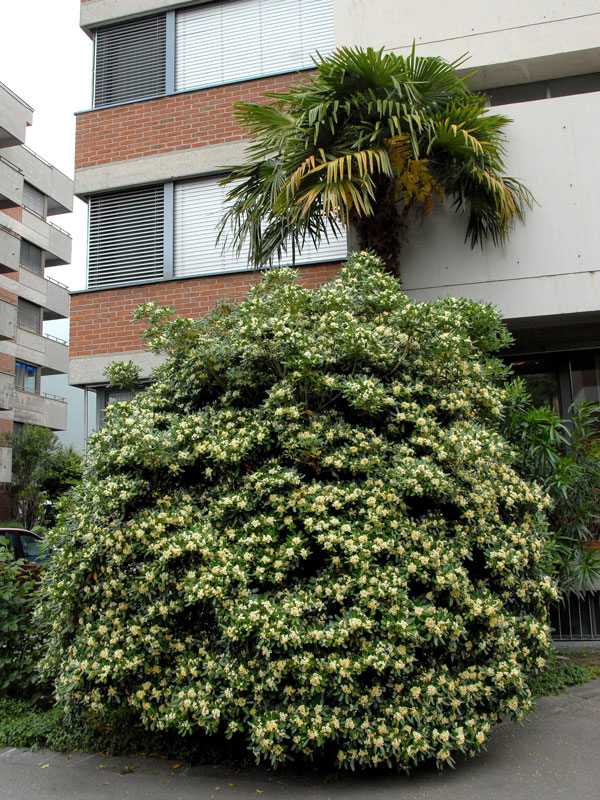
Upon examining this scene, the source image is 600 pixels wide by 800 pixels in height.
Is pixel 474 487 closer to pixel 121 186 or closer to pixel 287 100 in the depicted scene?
pixel 287 100

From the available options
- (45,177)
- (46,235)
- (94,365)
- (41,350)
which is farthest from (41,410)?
(94,365)

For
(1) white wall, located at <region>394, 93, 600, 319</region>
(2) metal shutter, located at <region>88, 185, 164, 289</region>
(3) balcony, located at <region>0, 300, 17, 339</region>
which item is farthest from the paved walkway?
(3) balcony, located at <region>0, 300, 17, 339</region>

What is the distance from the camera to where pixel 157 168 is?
10273 millimetres

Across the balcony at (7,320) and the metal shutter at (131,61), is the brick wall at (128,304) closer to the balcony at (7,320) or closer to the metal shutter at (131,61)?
the metal shutter at (131,61)

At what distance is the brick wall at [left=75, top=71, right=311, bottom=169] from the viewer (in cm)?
1007

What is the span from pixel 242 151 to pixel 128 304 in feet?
9.05

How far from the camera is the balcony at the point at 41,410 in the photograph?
33.2 meters

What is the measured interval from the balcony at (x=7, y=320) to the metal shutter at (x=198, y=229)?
885 inches

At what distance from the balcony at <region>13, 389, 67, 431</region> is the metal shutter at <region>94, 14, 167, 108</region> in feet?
79.8

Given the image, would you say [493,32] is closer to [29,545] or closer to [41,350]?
[29,545]

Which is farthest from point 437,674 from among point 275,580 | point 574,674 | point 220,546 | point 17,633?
point 17,633

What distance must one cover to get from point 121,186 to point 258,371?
21.6 feet

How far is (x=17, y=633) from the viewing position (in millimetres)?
5672

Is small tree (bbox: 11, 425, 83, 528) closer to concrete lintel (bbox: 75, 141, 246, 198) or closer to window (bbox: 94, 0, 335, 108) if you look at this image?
concrete lintel (bbox: 75, 141, 246, 198)
